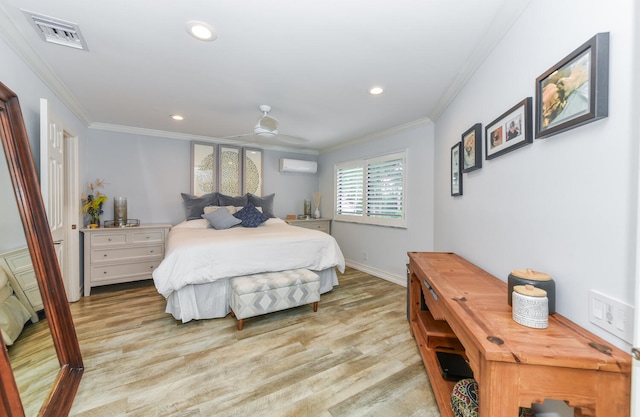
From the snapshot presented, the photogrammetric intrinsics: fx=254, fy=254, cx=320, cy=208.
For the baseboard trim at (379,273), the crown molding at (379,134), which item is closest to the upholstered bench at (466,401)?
the baseboard trim at (379,273)

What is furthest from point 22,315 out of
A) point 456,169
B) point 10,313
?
point 456,169

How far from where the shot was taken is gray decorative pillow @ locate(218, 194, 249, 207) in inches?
172

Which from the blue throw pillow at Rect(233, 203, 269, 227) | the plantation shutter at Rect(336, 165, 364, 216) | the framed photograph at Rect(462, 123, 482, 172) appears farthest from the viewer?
the plantation shutter at Rect(336, 165, 364, 216)

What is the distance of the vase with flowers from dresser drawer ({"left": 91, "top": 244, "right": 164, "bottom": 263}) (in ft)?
1.23

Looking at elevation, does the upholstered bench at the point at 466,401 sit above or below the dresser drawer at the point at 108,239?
below

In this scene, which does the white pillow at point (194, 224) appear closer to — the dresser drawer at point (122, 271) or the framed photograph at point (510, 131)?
the dresser drawer at point (122, 271)

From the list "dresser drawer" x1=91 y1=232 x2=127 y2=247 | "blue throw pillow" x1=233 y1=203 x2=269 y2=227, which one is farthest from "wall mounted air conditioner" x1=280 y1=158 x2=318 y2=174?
"dresser drawer" x1=91 y1=232 x2=127 y2=247

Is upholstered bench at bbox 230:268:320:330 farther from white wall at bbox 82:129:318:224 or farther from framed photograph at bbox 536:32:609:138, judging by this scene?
white wall at bbox 82:129:318:224

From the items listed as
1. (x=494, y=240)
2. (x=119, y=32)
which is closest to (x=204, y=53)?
(x=119, y=32)

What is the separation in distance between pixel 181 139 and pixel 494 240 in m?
4.57

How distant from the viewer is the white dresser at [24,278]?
1470mm

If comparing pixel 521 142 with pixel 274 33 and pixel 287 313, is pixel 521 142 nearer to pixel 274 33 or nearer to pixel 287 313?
pixel 274 33

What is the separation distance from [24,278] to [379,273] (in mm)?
3866

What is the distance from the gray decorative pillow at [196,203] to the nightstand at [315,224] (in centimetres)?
143
